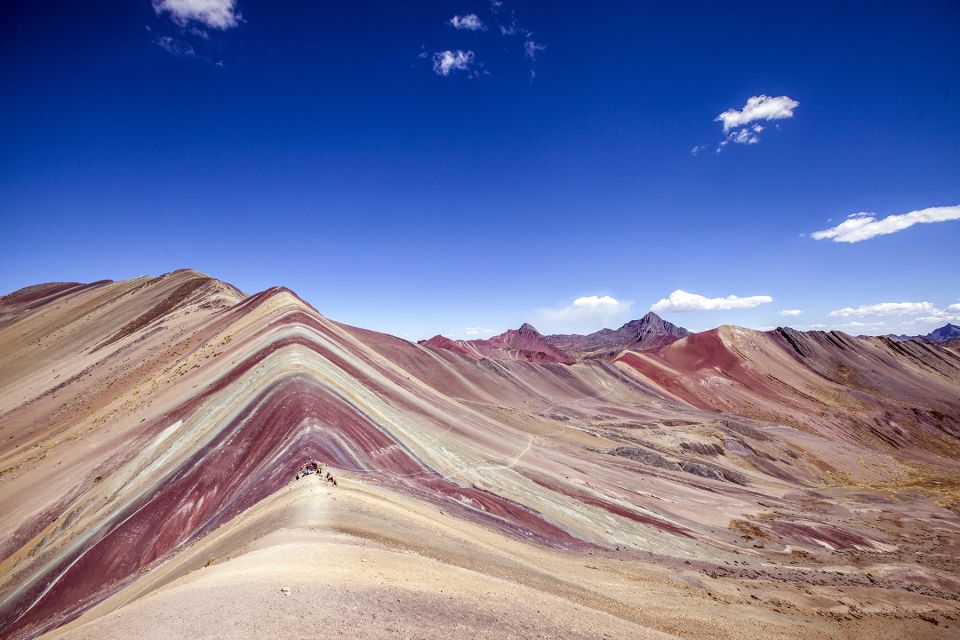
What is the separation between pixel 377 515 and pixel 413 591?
4.47 meters

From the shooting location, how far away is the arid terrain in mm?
7711

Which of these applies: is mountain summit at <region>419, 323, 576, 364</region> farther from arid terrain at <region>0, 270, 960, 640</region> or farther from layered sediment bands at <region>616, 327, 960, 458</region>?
arid terrain at <region>0, 270, 960, 640</region>

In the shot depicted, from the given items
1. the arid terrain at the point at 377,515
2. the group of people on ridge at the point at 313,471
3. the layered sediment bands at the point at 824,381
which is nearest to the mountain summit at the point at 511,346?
the layered sediment bands at the point at 824,381

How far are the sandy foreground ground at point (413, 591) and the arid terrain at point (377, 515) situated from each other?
68mm

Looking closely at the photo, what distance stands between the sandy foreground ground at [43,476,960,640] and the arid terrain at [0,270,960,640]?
0.07 m

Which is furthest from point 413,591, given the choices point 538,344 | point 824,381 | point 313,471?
point 538,344

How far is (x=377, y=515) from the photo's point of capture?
11.7 meters

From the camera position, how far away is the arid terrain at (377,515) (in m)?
7.71

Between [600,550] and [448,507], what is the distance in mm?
6293

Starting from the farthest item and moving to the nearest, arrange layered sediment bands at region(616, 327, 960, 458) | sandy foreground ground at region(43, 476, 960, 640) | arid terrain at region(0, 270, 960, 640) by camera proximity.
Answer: layered sediment bands at region(616, 327, 960, 458) < arid terrain at region(0, 270, 960, 640) < sandy foreground ground at region(43, 476, 960, 640)

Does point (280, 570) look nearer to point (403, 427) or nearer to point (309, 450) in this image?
point (309, 450)

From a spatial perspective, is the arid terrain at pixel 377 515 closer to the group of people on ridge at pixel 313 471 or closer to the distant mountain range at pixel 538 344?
the group of people on ridge at pixel 313 471

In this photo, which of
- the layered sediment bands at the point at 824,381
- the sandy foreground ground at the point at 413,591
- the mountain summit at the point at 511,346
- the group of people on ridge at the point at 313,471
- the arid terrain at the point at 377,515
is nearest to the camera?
the sandy foreground ground at the point at 413,591

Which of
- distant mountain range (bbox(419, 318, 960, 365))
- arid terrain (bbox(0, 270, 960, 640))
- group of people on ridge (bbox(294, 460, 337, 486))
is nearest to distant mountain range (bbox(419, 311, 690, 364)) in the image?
distant mountain range (bbox(419, 318, 960, 365))
